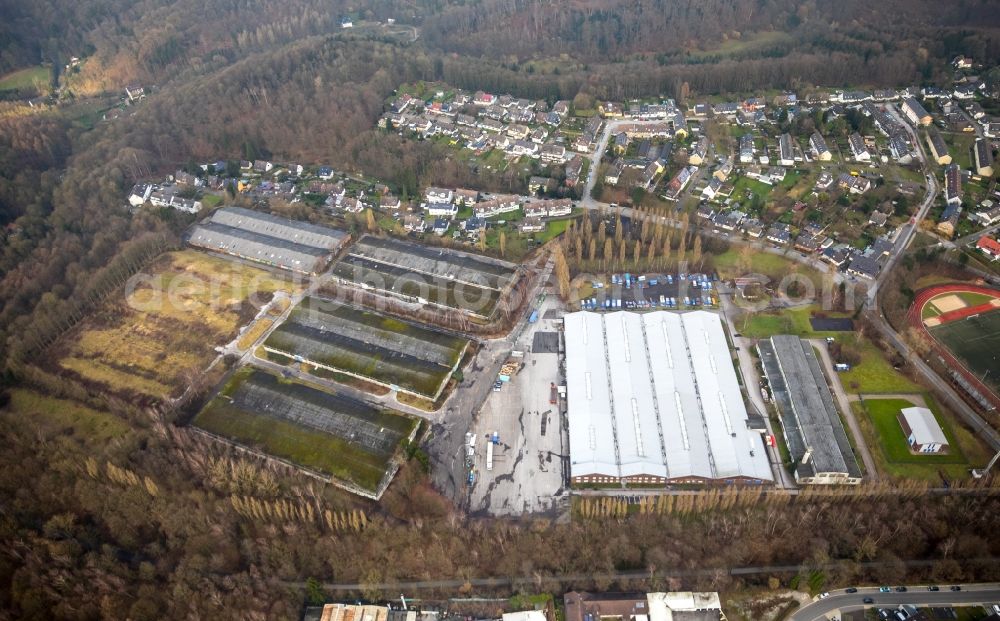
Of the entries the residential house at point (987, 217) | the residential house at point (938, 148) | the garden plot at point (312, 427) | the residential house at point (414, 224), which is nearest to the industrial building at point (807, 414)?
the garden plot at point (312, 427)

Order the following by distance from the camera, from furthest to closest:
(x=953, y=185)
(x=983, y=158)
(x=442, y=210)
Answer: (x=983, y=158) < (x=442, y=210) < (x=953, y=185)

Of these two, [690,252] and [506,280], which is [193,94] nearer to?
[506,280]

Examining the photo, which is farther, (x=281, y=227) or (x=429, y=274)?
(x=281, y=227)

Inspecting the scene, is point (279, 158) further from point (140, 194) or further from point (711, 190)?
point (711, 190)

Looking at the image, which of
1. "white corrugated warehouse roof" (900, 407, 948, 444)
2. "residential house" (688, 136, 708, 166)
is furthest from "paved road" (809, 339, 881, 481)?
"residential house" (688, 136, 708, 166)

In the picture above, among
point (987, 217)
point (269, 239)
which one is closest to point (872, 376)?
point (987, 217)

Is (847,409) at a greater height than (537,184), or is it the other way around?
(537,184)

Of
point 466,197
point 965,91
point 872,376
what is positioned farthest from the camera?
point 965,91

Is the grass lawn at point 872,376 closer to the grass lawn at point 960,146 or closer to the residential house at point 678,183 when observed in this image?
the residential house at point 678,183
